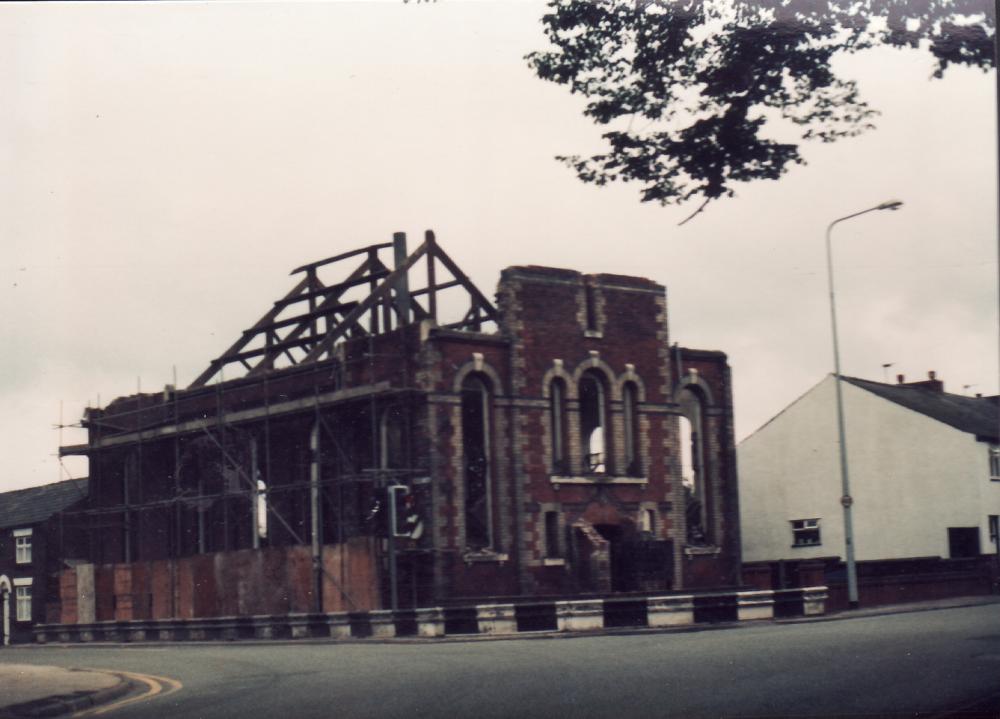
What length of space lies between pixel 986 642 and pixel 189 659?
12556 millimetres

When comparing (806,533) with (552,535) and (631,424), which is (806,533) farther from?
(552,535)

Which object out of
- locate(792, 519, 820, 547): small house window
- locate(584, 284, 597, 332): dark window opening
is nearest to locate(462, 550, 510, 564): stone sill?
locate(584, 284, 597, 332): dark window opening

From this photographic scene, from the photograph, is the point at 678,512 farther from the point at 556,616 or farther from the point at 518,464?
the point at 556,616

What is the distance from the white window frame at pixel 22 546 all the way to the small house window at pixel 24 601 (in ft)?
5.01

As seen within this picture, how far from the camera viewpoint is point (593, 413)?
34781mm

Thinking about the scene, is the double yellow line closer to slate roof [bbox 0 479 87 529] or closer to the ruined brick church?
the ruined brick church

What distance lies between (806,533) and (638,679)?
21.8 metres

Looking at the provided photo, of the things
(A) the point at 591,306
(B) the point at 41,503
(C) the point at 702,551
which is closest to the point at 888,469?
(C) the point at 702,551

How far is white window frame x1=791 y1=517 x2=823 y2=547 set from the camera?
34438 millimetres

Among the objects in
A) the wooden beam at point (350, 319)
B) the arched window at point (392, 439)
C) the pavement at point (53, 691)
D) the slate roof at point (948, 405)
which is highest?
the wooden beam at point (350, 319)

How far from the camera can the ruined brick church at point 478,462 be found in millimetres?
32438

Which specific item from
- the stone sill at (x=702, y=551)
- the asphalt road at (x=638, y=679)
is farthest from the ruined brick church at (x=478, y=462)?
the asphalt road at (x=638, y=679)

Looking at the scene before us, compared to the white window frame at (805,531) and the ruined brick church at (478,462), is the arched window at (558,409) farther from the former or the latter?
the white window frame at (805,531)

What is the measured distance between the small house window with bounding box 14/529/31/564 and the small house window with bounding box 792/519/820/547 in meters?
22.5
